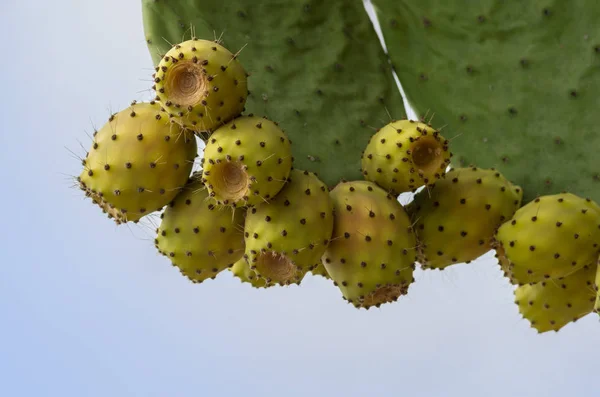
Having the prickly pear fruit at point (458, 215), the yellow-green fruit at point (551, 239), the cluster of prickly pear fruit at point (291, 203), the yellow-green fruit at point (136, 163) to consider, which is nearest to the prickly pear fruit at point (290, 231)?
the cluster of prickly pear fruit at point (291, 203)

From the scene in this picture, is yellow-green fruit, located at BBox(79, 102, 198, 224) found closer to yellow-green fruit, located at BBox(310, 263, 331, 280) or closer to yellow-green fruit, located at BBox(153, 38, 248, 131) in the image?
yellow-green fruit, located at BBox(153, 38, 248, 131)

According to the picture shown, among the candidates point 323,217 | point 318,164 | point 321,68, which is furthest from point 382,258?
point 321,68

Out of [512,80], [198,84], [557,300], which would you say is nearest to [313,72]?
[512,80]

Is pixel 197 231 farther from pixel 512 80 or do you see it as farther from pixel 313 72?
pixel 512 80

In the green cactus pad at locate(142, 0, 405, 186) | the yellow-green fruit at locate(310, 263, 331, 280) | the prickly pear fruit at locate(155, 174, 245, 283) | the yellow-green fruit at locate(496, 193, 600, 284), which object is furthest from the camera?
the green cactus pad at locate(142, 0, 405, 186)

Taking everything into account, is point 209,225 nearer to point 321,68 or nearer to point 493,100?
point 321,68

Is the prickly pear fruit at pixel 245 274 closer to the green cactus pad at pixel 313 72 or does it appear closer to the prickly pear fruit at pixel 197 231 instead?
the prickly pear fruit at pixel 197 231

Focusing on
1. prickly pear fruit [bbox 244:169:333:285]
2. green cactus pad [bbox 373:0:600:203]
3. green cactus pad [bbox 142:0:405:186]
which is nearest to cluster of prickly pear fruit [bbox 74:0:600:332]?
prickly pear fruit [bbox 244:169:333:285]
